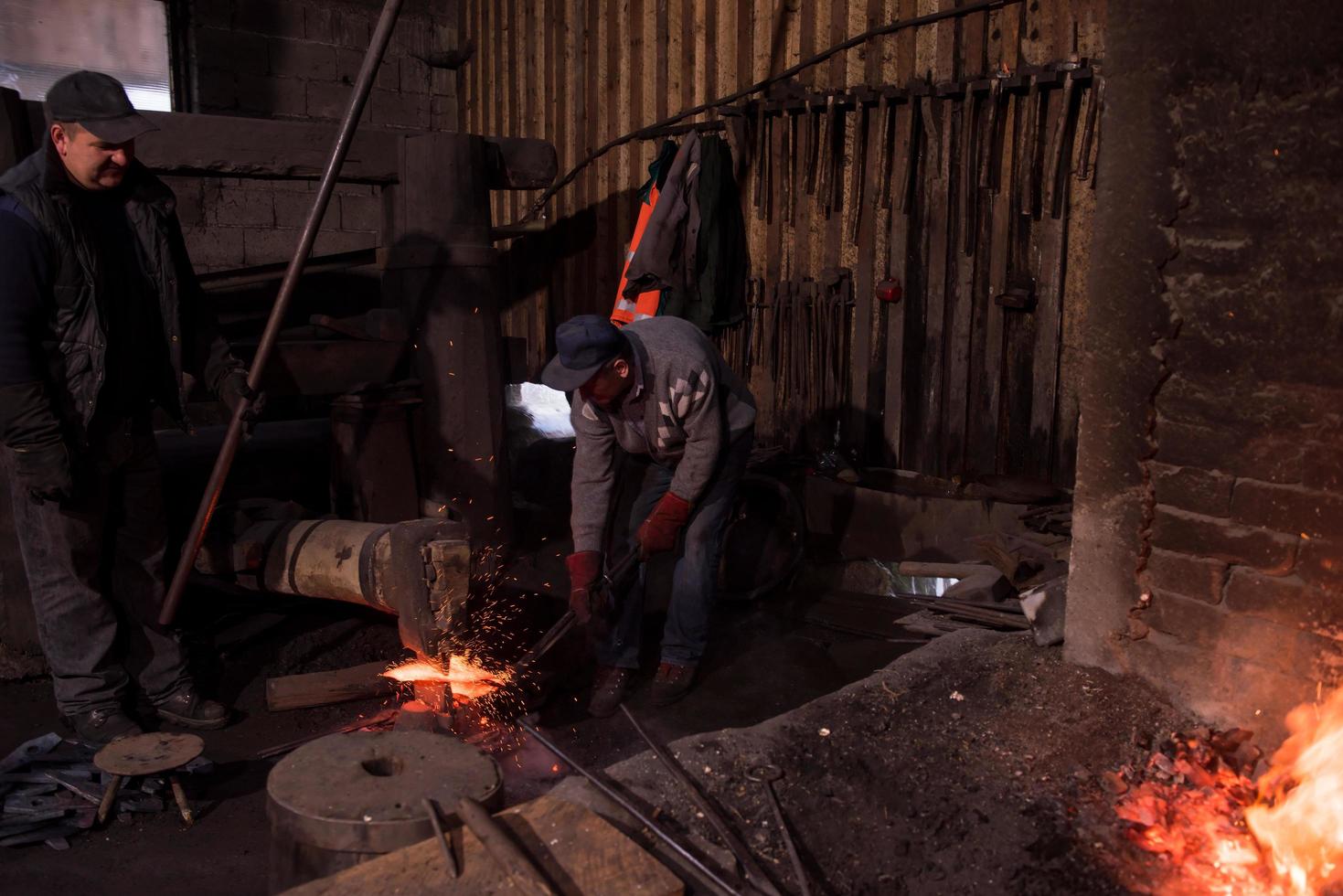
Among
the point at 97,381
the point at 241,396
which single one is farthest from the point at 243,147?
the point at 97,381

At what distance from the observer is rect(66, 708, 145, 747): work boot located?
13.7 feet

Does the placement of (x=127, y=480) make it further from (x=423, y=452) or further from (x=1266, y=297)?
(x=1266, y=297)

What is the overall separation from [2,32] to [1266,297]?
29.5ft

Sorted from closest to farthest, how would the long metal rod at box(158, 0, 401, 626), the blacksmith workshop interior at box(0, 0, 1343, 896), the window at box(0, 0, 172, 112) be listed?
the blacksmith workshop interior at box(0, 0, 1343, 896) → the long metal rod at box(158, 0, 401, 626) → the window at box(0, 0, 172, 112)

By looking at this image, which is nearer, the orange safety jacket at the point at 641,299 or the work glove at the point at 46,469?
the work glove at the point at 46,469

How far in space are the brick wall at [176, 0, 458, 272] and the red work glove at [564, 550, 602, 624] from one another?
6.00 meters

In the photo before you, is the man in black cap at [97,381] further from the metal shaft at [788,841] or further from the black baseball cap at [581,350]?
the metal shaft at [788,841]

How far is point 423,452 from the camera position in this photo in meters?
6.00

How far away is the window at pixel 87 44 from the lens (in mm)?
8242

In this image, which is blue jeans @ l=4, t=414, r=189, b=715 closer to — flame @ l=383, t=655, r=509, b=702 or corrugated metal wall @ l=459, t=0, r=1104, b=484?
flame @ l=383, t=655, r=509, b=702

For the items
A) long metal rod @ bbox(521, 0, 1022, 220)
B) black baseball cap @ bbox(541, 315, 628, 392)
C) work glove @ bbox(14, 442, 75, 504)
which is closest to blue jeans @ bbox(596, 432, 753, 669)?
black baseball cap @ bbox(541, 315, 628, 392)

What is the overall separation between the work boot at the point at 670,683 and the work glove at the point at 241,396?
210cm

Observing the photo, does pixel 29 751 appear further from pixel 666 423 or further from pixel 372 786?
pixel 666 423

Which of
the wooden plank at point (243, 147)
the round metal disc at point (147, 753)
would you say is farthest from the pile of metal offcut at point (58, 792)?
the wooden plank at point (243, 147)
